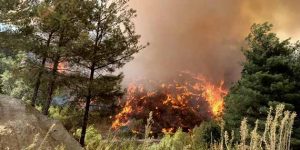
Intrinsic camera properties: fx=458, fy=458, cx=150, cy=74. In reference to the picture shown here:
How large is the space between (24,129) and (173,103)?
29850 mm

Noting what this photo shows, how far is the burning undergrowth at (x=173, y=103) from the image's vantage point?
34750 mm

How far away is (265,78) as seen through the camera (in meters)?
18.8

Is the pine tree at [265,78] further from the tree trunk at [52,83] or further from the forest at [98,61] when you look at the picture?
the tree trunk at [52,83]

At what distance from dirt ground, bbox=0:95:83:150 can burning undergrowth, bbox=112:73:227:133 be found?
64.3 ft

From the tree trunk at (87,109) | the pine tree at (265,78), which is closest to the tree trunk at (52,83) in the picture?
the tree trunk at (87,109)

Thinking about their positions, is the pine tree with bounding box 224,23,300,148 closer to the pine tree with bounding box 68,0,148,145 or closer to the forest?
the forest

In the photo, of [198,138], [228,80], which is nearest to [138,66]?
[228,80]

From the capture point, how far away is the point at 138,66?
47.8 meters

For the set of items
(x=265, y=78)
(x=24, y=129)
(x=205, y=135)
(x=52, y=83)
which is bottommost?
(x=24, y=129)

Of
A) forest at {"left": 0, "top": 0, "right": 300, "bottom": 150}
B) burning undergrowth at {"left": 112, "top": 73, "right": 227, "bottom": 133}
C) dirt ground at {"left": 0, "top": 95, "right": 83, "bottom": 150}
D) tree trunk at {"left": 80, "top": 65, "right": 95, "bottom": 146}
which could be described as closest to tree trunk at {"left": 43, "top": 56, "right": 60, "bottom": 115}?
forest at {"left": 0, "top": 0, "right": 300, "bottom": 150}

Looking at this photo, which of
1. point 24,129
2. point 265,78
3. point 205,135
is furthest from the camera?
point 205,135

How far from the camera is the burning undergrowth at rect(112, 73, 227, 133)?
34750 mm

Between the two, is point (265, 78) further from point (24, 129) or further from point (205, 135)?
point (24, 129)

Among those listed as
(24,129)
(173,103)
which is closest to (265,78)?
(24,129)
